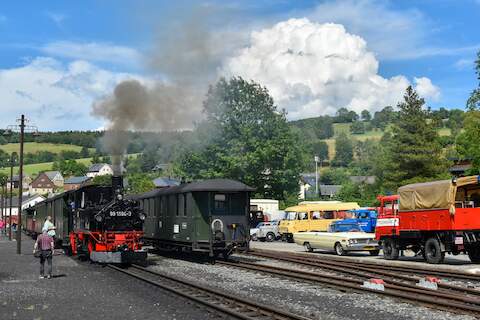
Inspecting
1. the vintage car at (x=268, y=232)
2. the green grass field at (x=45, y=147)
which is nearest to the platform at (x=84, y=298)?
the vintage car at (x=268, y=232)

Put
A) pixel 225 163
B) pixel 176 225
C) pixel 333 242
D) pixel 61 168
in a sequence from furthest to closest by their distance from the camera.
Result: pixel 61 168 → pixel 225 163 → pixel 333 242 → pixel 176 225

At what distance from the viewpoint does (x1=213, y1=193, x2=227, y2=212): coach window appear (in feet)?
73.7

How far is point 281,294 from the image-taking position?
45.5ft

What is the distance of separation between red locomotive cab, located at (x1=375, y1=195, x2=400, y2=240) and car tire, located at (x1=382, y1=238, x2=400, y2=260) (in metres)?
0.32

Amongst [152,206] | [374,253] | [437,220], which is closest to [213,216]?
[152,206]

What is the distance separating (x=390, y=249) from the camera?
24.3 meters

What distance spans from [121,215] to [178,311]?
10360 mm

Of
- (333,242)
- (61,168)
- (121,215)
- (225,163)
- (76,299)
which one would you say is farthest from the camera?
(61,168)

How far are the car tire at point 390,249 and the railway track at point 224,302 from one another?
36.6 feet

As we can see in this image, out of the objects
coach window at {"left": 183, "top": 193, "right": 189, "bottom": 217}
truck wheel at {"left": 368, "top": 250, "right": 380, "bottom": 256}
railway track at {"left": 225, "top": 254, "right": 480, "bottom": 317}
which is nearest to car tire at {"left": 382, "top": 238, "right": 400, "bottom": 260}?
truck wheel at {"left": 368, "top": 250, "right": 380, "bottom": 256}

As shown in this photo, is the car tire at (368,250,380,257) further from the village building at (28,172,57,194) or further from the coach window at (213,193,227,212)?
the village building at (28,172,57,194)

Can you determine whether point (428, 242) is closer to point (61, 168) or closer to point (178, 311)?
point (178, 311)

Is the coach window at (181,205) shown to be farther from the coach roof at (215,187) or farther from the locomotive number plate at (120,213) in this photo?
the locomotive number plate at (120,213)

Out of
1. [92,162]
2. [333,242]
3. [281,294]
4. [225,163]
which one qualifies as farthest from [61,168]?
[281,294]
